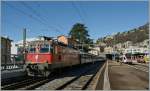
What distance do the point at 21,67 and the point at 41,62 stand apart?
2819mm

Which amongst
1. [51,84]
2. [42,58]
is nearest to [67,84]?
[51,84]

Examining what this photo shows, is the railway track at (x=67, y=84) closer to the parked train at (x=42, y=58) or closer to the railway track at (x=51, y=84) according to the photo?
the railway track at (x=51, y=84)

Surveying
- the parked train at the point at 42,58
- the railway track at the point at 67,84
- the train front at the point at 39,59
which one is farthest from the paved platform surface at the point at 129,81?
the train front at the point at 39,59

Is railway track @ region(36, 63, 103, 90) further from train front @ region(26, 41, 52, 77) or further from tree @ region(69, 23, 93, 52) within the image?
tree @ region(69, 23, 93, 52)

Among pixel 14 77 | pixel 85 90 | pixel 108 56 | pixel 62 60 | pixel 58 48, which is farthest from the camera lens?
pixel 108 56

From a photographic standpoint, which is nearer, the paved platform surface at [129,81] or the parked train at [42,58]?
the paved platform surface at [129,81]

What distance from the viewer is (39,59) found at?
91.1 feet

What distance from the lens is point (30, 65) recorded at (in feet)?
90.4

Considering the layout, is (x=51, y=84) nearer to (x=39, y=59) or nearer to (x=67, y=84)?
(x=67, y=84)

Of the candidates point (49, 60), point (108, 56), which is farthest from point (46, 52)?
point (108, 56)

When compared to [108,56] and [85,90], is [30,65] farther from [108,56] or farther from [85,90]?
[108,56]

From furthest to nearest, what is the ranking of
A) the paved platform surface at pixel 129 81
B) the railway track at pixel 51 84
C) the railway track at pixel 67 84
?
the paved platform surface at pixel 129 81 < the railway track at pixel 67 84 < the railway track at pixel 51 84

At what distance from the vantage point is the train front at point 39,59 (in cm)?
2722

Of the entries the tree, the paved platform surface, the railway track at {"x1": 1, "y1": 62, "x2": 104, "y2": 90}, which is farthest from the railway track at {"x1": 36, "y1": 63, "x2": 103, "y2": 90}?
the tree
